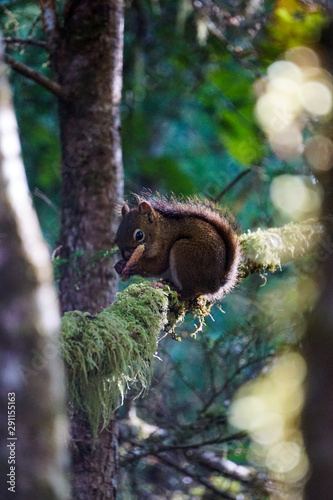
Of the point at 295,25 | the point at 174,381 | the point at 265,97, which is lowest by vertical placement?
the point at 174,381

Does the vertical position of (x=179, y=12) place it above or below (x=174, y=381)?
above

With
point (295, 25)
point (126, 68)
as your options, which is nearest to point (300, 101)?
point (295, 25)

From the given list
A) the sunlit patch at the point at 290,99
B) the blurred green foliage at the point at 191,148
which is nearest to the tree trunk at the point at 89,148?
the blurred green foliage at the point at 191,148

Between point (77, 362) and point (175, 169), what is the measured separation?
4724 millimetres

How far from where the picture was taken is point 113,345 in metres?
2.30

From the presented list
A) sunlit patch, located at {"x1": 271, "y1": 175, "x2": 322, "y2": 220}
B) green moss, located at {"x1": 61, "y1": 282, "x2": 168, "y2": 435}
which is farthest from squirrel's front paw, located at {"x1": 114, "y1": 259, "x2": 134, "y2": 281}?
sunlit patch, located at {"x1": 271, "y1": 175, "x2": 322, "y2": 220}

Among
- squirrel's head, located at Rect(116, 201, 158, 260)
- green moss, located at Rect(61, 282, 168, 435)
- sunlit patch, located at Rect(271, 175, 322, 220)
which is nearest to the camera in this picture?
green moss, located at Rect(61, 282, 168, 435)

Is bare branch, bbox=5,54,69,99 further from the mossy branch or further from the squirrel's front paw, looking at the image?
the mossy branch

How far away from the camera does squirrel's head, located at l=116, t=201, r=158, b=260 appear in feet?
13.0

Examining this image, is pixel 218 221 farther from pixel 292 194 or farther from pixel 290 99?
pixel 292 194

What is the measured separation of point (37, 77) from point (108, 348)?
8.03 feet

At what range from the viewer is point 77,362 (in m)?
2.14

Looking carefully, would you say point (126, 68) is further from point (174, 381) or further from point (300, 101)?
point (174, 381)

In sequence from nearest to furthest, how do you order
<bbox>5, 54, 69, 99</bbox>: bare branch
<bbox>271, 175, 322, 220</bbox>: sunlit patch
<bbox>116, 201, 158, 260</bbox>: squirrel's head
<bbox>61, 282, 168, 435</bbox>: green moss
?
<bbox>61, 282, 168, 435</bbox>: green moss → <bbox>5, 54, 69, 99</bbox>: bare branch → <bbox>116, 201, 158, 260</bbox>: squirrel's head → <bbox>271, 175, 322, 220</bbox>: sunlit patch
